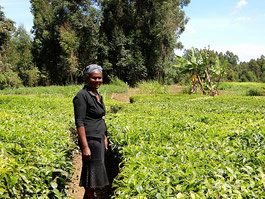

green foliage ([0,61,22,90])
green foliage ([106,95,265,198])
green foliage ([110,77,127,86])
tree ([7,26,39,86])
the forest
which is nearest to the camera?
green foliage ([106,95,265,198])

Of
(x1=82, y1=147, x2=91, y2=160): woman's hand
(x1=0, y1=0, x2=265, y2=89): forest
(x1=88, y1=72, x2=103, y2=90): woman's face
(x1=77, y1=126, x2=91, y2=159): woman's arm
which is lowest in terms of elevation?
(x1=82, y1=147, x2=91, y2=160): woman's hand

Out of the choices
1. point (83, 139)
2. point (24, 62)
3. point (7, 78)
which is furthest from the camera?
point (24, 62)

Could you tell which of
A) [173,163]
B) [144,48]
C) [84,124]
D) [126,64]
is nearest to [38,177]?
[84,124]

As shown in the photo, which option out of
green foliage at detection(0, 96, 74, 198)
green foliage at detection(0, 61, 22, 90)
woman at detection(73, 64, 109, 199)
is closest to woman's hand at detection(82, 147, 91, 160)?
woman at detection(73, 64, 109, 199)

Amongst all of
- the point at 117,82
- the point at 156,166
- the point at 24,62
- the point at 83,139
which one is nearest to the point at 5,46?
the point at 24,62

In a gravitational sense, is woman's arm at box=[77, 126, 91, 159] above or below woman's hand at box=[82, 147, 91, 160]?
above

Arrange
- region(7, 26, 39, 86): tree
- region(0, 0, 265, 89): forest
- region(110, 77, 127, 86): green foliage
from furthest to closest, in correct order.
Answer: region(7, 26, 39, 86): tree, region(0, 0, 265, 89): forest, region(110, 77, 127, 86): green foliage

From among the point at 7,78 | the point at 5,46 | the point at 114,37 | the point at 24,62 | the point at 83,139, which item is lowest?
the point at 83,139

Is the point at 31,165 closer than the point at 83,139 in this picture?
Yes

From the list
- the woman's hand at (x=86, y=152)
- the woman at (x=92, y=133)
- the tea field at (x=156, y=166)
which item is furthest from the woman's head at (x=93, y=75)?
the tea field at (x=156, y=166)

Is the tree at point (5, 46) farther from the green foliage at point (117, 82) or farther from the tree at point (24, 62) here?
the green foliage at point (117, 82)

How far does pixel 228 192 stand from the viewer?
6.65 ft

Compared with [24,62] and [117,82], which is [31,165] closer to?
[117,82]

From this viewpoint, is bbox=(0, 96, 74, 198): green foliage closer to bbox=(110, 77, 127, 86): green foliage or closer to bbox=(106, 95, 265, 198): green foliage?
bbox=(106, 95, 265, 198): green foliage
